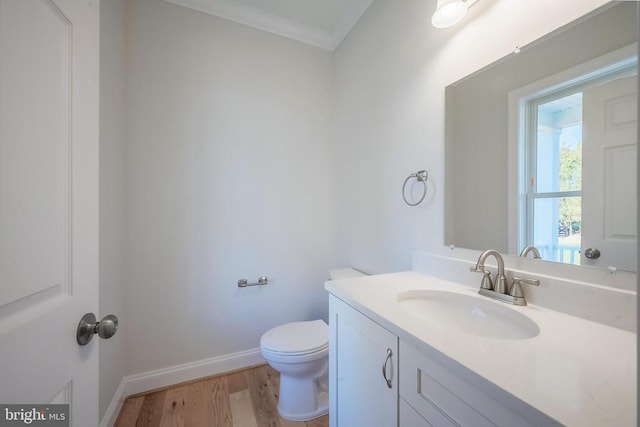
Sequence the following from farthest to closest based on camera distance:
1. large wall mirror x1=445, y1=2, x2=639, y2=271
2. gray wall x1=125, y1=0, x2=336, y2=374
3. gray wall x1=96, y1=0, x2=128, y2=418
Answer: gray wall x1=125, y1=0, x2=336, y2=374 → gray wall x1=96, y1=0, x2=128, y2=418 → large wall mirror x1=445, y1=2, x2=639, y2=271

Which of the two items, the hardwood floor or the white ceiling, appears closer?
the hardwood floor

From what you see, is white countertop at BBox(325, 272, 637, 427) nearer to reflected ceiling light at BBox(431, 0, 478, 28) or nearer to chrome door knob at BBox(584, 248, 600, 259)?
chrome door knob at BBox(584, 248, 600, 259)

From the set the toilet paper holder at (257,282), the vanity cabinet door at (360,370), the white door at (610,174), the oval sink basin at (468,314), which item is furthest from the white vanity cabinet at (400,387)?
the toilet paper holder at (257,282)

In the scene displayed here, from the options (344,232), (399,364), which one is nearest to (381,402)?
(399,364)

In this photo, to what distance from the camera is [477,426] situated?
1.64 feet

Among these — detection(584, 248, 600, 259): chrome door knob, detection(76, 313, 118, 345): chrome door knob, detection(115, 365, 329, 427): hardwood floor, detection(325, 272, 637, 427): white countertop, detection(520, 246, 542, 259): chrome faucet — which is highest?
detection(584, 248, 600, 259): chrome door knob

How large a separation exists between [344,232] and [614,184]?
1.49 meters

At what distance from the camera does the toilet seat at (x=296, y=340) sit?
1354 millimetres

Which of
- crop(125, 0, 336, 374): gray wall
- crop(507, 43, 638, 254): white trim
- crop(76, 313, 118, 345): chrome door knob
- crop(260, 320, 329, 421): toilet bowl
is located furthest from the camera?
crop(125, 0, 336, 374): gray wall

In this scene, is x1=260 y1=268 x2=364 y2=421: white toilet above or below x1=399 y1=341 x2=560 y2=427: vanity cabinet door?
below

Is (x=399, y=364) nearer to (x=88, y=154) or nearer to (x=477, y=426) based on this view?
(x=477, y=426)

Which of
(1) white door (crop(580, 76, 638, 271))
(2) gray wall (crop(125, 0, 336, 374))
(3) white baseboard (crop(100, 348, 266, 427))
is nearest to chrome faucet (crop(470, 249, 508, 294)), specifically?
(1) white door (crop(580, 76, 638, 271))

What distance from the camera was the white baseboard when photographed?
57.1 inches

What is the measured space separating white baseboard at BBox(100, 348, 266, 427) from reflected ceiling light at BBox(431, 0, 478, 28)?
7.54 feet
